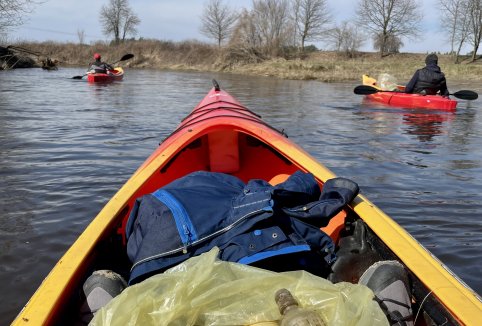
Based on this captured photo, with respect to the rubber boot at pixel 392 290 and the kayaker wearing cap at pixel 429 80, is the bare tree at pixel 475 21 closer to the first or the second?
the kayaker wearing cap at pixel 429 80

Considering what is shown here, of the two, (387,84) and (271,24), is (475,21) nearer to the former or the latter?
(271,24)

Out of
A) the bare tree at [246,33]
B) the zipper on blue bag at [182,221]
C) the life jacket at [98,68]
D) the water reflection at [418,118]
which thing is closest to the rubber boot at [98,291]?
the zipper on blue bag at [182,221]

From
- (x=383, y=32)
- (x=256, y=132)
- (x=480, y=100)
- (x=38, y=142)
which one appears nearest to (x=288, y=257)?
(x=256, y=132)

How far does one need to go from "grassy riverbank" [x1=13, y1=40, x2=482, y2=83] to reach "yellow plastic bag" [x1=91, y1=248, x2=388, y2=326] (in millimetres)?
24440

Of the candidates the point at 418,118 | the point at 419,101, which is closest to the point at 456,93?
the point at 419,101

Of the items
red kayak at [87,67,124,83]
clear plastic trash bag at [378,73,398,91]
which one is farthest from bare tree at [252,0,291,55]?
clear plastic trash bag at [378,73,398,91]

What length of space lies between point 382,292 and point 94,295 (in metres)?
1.19

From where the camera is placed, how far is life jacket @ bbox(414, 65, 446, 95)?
1094 centimetres

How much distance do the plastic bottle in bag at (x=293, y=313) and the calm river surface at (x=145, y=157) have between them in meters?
1.85

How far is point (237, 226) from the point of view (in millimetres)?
2074

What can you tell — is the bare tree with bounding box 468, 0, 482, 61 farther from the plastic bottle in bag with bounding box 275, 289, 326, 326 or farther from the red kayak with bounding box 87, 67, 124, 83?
the plastic bottle in bag with bounding box 275, 289, 326, 326

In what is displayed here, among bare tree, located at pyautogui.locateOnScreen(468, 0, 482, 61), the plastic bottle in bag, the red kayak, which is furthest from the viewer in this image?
bare tree, located at pyautogui.locateOnScreen(468, 0, 482, 61)

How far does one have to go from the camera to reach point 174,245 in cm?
199

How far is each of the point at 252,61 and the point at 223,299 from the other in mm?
36732
